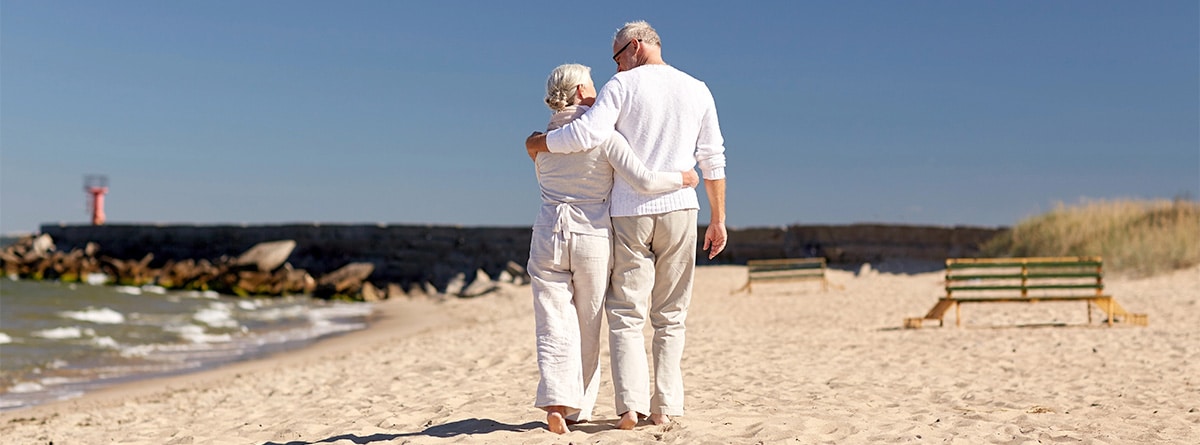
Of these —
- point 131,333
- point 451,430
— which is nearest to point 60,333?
point 131,333

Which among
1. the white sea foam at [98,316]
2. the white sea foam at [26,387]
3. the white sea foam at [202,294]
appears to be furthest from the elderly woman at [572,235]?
the white sea foam at [202,294]

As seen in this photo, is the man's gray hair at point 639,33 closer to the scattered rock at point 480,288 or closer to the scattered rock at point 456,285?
the scattered rock at point 480,288

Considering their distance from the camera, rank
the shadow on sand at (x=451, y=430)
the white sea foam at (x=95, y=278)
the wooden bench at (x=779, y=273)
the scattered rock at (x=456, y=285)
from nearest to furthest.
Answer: the shadow on sand at (x=451, y=430) < the wooden bench at (x=779, y=273) < the scattered rock at (x=456, y=285) < the white sea foam at (x=95, y=278)

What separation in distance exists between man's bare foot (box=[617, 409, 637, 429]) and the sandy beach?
0.16ft

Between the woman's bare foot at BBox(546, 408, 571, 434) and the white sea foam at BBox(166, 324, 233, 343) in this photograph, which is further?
the white sea foam at BBox(166, 324, 233, 343)

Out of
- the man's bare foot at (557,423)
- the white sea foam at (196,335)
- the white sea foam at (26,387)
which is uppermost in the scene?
the man's bare foot at (557,423)

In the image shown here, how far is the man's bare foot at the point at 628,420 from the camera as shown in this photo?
188 inches

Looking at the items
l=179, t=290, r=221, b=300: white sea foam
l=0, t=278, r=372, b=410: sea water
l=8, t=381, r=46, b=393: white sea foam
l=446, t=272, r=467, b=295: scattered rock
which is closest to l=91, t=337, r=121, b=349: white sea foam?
l=0, t=278, r=372, b=410: sea water

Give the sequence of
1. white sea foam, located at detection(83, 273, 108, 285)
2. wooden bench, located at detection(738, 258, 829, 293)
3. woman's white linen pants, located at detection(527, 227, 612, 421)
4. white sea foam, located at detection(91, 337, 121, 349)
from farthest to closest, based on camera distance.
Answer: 1. white sea foam, located at detection(83, 273, 108, 285)
2. wooden bench, located at detection(738, 258, 829, 293)
3. white sea foam, located at detection(91, 337, 121, 349)
4. woman's white linen pants, located at detection(527, 227, 612, 421)

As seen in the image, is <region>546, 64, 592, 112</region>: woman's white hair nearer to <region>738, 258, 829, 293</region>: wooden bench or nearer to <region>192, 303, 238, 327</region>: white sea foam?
<region>738, 258, 829, 293</region>: wooden bench

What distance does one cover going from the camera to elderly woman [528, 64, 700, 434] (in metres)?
4.41

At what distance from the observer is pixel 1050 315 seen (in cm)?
1323

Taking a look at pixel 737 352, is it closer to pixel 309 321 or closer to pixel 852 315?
pixel 852 315

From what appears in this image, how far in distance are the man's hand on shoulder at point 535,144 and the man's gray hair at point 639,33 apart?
54 centimetres
